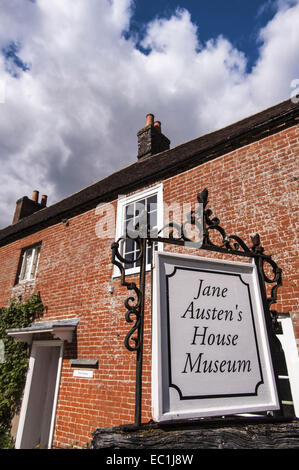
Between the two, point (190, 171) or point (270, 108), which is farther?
point (270, 108)

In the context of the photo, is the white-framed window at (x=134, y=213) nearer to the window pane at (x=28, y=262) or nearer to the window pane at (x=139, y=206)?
the window pane at (x=139, y=206)

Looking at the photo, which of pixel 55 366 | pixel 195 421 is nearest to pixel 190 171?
pixel 195 421

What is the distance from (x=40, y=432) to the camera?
23.5 ft

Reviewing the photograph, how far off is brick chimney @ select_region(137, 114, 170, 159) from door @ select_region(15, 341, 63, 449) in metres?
6.45

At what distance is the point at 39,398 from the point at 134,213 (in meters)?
5.43

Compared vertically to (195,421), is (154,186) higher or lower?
higher

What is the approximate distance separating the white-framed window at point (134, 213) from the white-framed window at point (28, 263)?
11.9ft

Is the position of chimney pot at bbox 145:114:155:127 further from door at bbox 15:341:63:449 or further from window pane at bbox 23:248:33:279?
door at bbox 15:341:63:449

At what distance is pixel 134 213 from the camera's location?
22.8 ft

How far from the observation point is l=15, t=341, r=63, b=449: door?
6898 millimetres

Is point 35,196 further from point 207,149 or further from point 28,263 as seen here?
point 207,149

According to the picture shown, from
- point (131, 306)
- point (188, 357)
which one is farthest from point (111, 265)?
point (188, 357)

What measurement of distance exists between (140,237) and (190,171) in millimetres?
4201
